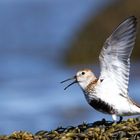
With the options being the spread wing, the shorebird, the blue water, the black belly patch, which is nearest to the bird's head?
the shorebird

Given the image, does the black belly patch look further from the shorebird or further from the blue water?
the blue water

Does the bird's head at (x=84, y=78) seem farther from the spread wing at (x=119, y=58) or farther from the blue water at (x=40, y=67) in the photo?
the blue water at (x=40, y=67)

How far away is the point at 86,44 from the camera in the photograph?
29438 millimetres

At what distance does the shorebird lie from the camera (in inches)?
359

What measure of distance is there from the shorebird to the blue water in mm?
5353

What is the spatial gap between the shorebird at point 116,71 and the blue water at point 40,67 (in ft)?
17.6

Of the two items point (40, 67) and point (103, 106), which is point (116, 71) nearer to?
point (103, 106)

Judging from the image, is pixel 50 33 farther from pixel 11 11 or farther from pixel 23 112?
pixel 23 112

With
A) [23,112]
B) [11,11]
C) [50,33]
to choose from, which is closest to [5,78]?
[23,112]

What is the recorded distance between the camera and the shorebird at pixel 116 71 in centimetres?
912

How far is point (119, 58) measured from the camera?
9.27 metres

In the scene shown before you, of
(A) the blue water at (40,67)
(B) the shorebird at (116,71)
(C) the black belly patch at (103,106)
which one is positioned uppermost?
(A) the blue water at (40,67)

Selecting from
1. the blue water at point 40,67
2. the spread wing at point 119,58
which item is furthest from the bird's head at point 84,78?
the blue water at point 40,67

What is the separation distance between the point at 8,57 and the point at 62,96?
10.0 m
